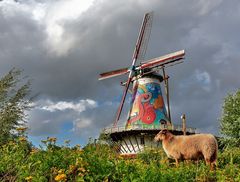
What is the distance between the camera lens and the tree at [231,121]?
97.8 ft

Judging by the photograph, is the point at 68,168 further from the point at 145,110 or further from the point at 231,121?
the point at 145,110

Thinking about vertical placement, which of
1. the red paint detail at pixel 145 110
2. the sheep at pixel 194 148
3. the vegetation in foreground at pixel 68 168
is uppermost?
the red paint detail at pixel 145 110

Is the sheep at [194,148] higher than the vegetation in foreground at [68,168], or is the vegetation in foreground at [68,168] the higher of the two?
the sheep at [194,148]

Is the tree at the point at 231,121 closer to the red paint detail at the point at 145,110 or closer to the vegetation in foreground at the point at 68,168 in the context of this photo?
the red paint detail at the point at 145,110

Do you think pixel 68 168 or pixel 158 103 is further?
pixel 158 103

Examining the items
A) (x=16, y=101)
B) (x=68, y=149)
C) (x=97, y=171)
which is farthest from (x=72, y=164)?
(x=16, y=101)

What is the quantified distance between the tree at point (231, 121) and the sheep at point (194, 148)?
17.0 metres

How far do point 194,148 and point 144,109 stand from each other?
1192 inches

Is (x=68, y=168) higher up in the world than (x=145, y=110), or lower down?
lower down

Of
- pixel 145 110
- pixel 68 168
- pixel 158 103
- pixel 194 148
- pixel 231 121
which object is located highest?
pixel 158 103

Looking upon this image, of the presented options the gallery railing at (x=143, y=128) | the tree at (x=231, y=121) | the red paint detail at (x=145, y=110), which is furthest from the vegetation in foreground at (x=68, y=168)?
the red paint detail at (x=145, y=110)

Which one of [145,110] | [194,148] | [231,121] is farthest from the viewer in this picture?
[145,110]

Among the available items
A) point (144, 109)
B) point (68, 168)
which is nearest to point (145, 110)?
point (144, 109)

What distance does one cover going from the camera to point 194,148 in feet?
42.2
